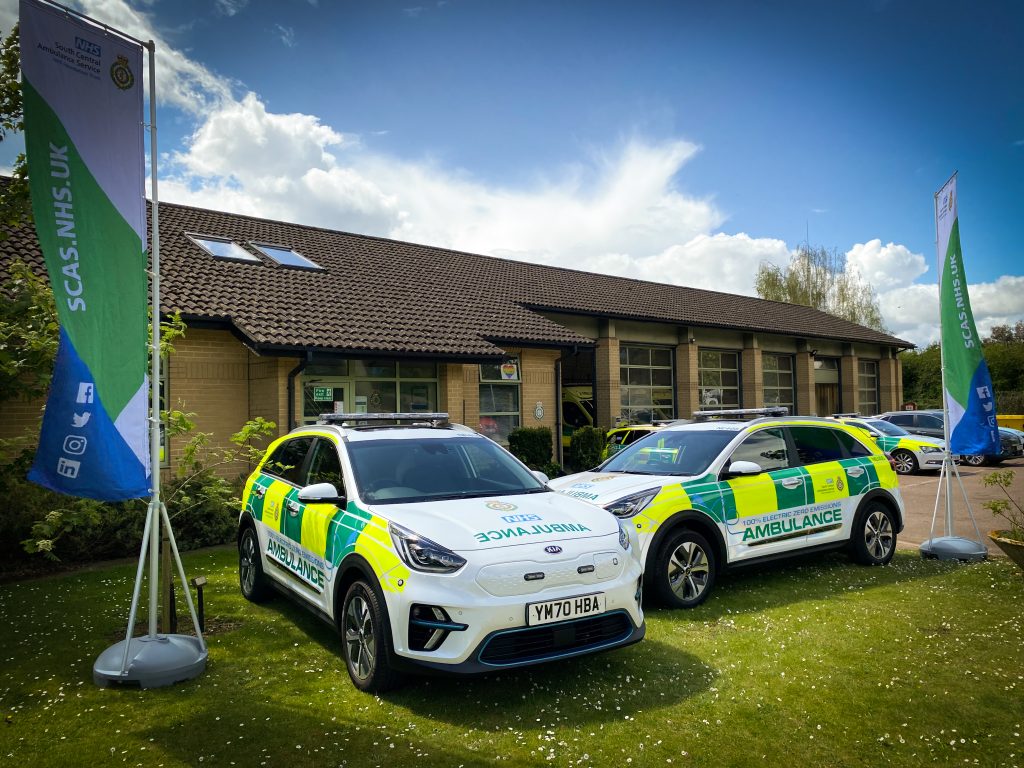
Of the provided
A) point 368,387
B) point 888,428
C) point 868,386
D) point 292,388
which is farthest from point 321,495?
point 868,386

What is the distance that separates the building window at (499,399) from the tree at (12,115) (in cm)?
1056

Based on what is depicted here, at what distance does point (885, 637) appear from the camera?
543 cm

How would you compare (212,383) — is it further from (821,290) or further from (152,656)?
(821,290)

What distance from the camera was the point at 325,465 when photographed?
5.70 meters

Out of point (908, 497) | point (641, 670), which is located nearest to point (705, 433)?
point (641, 670)

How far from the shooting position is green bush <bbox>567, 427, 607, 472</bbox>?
56.0 feet

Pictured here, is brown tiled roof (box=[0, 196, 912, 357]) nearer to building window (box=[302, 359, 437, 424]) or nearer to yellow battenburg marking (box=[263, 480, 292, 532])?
building window (box=[302, 359, 437, 424])

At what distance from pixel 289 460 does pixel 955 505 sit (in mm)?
11303

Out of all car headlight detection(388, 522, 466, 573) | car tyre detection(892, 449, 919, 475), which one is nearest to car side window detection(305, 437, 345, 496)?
car headlight detection(388, 522, 466, 573)

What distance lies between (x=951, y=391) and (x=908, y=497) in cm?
607

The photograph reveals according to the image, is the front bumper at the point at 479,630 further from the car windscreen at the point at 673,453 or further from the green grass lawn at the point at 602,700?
the car windscreen at the point at 673,453

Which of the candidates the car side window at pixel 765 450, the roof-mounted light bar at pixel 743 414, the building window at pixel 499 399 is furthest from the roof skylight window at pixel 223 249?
the car side window at pixel 765 450

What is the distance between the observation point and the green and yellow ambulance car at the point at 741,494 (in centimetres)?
630

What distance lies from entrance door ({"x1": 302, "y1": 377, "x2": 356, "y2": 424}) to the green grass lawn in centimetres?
690
